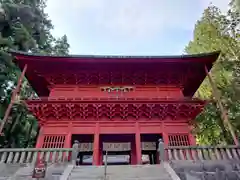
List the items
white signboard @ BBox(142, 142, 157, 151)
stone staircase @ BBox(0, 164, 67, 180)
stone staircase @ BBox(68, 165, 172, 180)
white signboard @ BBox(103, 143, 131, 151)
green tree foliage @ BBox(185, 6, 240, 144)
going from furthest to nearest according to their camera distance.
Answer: white signboard @ BBox(142, 142, 157, 151) < white signboard @ BBox(103, 143, 131, 151) < green tree foliage @ BBox(185, 6, 240, 144) < stone staircase @ BBox(0, 164, 67, 180) < stone staircase @ BBox(68, 165, 172, 180)

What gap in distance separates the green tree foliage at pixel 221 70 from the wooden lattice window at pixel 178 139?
71cm

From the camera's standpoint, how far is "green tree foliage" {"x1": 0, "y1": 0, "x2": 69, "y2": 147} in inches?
557

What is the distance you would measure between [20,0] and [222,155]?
1779 centimetres

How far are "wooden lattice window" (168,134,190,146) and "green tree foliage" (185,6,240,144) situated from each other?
0.71 m

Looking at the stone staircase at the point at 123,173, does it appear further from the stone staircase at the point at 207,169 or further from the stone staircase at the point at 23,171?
the stone staircase at the point at 207,169

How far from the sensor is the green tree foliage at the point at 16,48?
14.1 metres

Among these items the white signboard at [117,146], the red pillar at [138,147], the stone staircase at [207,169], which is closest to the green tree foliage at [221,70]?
the stone staircase at [207,169]

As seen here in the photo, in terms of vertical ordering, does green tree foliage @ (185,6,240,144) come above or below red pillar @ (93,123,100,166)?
above

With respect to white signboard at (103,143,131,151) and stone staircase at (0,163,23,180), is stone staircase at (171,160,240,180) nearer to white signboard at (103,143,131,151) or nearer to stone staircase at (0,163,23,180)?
white signboard at (103,143,131,151)

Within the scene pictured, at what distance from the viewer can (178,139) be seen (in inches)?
400

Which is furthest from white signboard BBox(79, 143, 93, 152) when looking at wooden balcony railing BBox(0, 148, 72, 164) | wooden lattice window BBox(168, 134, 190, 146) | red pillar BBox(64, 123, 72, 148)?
wooden lattice window BBox(168, 134, 190, 146)

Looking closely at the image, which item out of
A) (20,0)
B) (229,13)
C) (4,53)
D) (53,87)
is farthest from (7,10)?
(229,13)

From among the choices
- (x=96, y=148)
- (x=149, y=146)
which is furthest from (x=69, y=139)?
(x=149, y=146)

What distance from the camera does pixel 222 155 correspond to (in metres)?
7.93
